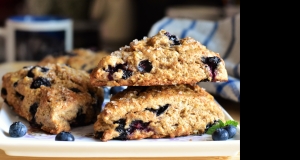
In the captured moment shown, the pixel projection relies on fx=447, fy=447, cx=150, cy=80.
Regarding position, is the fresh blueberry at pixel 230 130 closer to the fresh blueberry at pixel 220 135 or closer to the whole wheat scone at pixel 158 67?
the fresh blueberry at pixel 220 135

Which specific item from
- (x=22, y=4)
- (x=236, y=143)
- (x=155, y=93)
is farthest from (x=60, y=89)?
(x=22, y=4)

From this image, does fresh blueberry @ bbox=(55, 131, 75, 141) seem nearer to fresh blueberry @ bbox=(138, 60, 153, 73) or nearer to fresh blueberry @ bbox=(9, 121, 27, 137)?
fresh blueberry @ bbox=(9, 121, 27, 137)

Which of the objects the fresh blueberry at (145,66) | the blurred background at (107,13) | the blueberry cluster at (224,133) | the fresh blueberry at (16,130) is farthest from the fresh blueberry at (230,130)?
the blurred background at (107,13)

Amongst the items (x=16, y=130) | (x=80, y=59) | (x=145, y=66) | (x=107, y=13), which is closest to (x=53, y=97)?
(x=16, y=130)

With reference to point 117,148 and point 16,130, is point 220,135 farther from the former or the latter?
point 16,130
